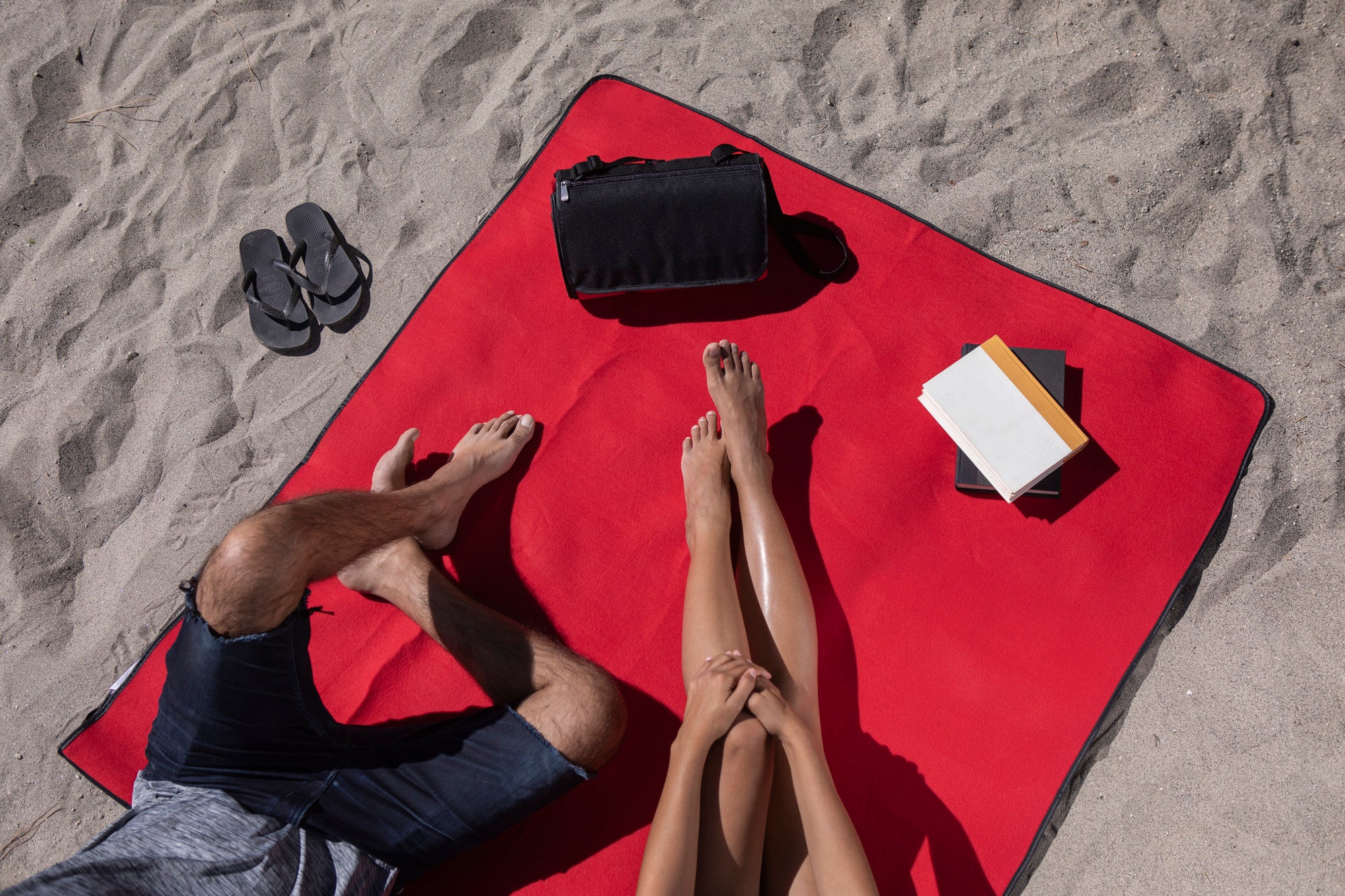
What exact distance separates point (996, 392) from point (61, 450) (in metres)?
2.61

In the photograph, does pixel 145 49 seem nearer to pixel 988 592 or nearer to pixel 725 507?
pixel 725 507

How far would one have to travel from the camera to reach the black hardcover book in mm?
1961

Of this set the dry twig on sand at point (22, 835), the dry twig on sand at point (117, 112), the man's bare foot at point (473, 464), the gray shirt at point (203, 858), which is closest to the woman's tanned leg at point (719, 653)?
the man's bare foot at point (473, 464)

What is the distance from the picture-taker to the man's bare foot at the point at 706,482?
1.94 meters

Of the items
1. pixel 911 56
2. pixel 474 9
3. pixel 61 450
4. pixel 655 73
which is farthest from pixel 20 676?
pixel 911 56

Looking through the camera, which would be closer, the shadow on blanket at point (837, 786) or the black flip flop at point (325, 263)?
the shadow on blanket at point (837, 786)

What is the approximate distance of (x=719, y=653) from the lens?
1.72 meters

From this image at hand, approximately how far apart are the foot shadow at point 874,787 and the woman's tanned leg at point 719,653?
26 centimetres

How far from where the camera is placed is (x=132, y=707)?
2.03 metres

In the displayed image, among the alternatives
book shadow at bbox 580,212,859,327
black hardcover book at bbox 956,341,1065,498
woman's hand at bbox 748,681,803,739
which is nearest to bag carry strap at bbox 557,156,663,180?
book shadow at bbox 580,212,859,327

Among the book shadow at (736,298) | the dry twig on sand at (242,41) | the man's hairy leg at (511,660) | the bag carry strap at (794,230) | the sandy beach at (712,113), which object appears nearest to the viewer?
the man's hairy leg at (511,660)

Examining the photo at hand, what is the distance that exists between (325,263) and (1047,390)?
6.81ft

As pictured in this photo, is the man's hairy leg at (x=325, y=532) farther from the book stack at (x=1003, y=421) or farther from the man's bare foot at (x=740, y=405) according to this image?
the book stack at (x=1003, y=421)

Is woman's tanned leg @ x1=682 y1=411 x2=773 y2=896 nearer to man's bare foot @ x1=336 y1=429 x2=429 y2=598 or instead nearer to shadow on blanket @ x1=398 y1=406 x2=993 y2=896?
shadow on blanket @ x1=398 y1=406 x2=993 y2=896
